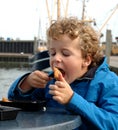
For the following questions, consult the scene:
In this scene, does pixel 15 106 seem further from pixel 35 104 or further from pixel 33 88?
pixel 33 88

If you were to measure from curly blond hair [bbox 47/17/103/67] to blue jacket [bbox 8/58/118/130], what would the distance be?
10cm

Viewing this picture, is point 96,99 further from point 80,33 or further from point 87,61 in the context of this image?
point 80,33

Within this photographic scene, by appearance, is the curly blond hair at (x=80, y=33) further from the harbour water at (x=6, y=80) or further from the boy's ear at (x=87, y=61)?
the harbour water at (x=6, y=80)

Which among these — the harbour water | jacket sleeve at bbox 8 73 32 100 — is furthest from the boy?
the harbour water

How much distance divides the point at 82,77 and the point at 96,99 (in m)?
0.14

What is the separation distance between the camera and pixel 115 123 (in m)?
2.25

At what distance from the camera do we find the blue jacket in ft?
7.22

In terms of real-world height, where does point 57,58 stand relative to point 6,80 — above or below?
above

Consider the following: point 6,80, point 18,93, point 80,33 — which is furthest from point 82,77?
point 6,80

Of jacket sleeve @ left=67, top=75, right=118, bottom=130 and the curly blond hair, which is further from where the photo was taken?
the curly blond hair

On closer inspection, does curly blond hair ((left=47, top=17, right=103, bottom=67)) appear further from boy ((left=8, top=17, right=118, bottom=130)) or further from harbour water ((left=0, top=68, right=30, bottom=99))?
harbour water ((left=0, top=68, right=30, bottom=99))

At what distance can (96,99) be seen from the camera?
7.82 feet

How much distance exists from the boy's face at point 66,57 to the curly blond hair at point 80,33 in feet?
0.08

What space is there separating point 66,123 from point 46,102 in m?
0.54
